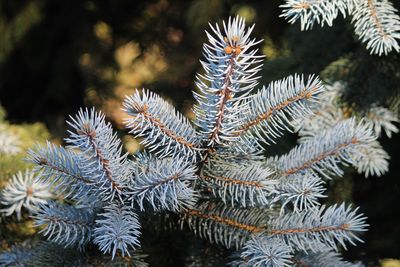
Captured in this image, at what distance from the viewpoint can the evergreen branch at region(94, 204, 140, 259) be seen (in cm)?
82

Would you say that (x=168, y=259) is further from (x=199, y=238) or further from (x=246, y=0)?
(x=246, y=0)

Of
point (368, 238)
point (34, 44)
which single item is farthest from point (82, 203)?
point (34, 44)

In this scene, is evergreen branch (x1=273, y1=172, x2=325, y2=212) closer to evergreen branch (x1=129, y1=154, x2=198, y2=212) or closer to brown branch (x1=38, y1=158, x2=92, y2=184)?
evergreen branch (x1=129, y1=154, x2=198, y2=212)

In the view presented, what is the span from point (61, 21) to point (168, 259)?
2.34 m

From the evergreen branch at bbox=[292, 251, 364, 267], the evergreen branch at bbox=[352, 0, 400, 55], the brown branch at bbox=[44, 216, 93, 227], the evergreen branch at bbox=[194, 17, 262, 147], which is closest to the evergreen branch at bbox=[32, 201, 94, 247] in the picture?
the brown branch at bbox=[44, 216, 93, 227]

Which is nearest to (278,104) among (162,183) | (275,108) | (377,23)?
(275,108)

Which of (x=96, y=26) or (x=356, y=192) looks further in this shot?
(x=96, y=26)

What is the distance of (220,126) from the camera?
0.86 m

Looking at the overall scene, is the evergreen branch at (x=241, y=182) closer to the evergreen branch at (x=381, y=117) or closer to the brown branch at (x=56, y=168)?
the brown branch at (x=56, y=168)

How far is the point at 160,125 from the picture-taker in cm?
86

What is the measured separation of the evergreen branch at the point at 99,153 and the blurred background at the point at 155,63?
17.6 inches

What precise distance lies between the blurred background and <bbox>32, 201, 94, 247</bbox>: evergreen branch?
13.7 inches

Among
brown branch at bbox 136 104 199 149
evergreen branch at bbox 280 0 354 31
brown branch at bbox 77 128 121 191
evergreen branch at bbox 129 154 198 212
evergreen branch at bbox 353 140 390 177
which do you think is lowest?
evergreen branch at bbox 129 154 198 212

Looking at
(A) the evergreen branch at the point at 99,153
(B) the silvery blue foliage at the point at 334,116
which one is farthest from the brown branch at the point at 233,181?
(B) the silvery blue foliage at the point at 334,116
